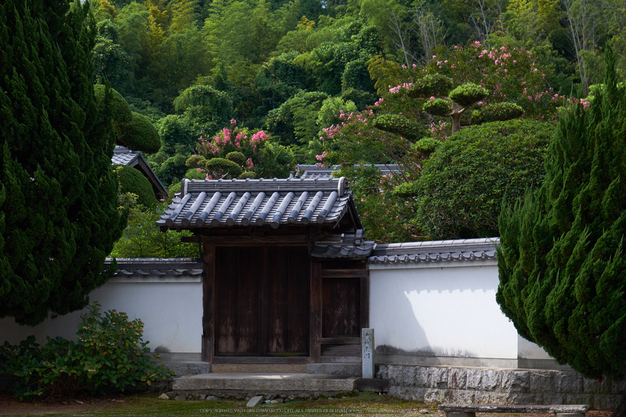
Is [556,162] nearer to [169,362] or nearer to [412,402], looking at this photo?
[412,402]

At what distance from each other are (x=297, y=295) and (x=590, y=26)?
29.8 meters

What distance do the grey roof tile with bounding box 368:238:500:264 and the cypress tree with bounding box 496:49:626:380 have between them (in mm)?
1237

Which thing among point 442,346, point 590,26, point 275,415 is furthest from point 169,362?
point 590,26

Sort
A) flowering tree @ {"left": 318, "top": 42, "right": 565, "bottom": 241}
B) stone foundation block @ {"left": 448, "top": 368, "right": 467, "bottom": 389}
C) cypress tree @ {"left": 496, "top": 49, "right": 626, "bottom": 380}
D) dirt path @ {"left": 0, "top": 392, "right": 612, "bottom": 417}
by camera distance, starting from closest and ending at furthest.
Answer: cypress tree @ {"left": 496, "top": 49, "right": 626, "bottom": 380}, dirt path @ {"left": 0, "top": 392, "right": 612, "bottom": 417}, stone foundation block @ {"left": 448, "top": 368, "right": 467, "bottom": 389}, flowering tree @ {"left": 318, "top": 42, "right": 565, "bottom": 241}

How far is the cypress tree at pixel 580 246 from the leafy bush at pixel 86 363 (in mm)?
5828

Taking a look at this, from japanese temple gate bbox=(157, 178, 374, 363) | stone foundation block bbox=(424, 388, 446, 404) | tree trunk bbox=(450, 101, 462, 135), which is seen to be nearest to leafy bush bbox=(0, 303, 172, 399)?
japanese temple gate bbox=(157, 178, 374, 363)

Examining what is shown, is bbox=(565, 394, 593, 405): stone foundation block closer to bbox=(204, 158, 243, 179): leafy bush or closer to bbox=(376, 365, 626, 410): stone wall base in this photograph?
bbox=(376, 365, 626, 410): stone wall base

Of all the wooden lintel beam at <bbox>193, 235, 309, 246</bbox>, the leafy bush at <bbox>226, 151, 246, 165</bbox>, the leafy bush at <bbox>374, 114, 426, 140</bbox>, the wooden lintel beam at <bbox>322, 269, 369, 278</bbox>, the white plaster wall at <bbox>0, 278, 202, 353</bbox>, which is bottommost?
the white plaster wall at <bbox>0, 278, 202, 353</bbox>

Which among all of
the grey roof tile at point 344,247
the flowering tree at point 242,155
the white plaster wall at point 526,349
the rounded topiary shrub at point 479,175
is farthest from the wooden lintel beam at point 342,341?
the flowering tree at point 242,155

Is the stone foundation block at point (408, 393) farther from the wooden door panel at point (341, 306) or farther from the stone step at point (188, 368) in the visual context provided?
the stone step at point (188, 368)

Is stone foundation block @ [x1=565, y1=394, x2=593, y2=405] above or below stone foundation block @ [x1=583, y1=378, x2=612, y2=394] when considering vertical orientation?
below

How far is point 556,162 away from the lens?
7902 millimetres

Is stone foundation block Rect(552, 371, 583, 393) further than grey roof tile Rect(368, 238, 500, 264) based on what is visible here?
No

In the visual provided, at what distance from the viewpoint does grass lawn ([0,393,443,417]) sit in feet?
29.3
